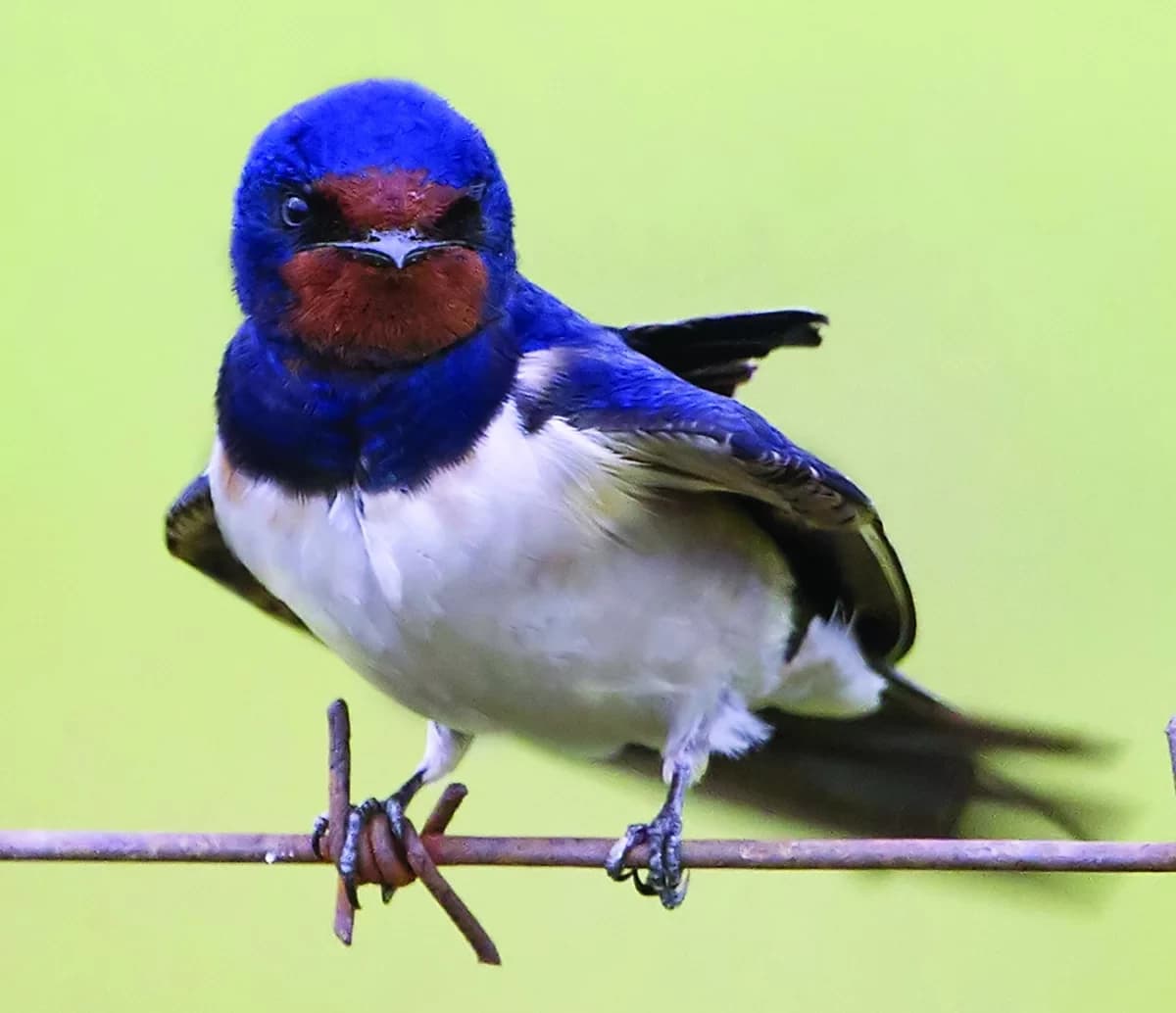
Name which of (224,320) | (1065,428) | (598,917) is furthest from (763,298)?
(598,917)

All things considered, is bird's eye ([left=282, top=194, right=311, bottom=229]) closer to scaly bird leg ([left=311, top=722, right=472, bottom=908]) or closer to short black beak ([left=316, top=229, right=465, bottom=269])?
short black beak ([left=316, top=229, right=465, bottom=269])

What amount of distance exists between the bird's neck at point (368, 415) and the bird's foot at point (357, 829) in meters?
0.17

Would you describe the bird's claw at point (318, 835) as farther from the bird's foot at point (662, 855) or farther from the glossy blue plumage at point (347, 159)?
the glossy blue plumage at point (347, 159)

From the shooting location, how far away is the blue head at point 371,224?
0.81 meters

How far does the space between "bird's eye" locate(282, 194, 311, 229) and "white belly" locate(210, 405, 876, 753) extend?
0.44 ft

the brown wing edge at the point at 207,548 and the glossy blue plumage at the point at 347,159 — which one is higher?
the glossy blue plumage at the point at 347,159

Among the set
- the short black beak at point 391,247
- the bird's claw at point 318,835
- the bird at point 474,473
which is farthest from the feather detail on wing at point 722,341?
the bird's claw at point 318,835

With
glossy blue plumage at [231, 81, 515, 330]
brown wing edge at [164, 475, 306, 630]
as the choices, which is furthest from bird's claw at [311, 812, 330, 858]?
glossy blue plumage at [231, 81, 515, 330]

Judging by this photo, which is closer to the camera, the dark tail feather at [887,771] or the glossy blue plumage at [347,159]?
the glossy blue plumage at [347,159]

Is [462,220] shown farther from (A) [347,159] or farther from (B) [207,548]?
(B) [207,548]

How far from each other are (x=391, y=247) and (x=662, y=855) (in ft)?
1.10

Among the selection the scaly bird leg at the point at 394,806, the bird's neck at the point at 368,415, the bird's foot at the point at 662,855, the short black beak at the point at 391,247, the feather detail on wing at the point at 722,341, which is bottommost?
the scaly bird leg at the point at 394,806

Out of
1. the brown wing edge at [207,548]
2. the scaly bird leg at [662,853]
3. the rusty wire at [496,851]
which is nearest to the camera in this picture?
the rusty wire at [496,851]

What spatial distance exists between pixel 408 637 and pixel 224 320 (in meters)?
0.79
